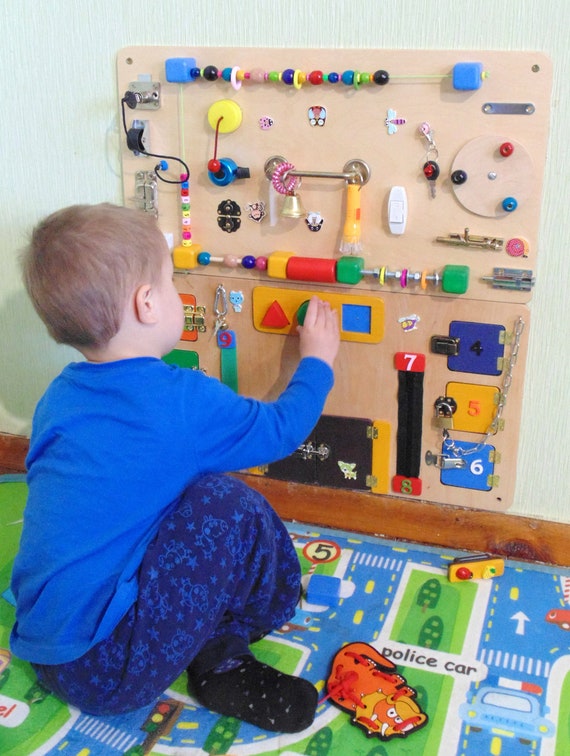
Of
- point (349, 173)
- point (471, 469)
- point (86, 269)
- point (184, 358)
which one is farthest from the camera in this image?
point (184, 358)

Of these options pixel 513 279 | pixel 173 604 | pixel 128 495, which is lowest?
pixel 173 604

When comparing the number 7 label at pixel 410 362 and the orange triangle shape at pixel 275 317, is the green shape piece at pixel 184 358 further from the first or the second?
the number 7 label at pixel 410 362

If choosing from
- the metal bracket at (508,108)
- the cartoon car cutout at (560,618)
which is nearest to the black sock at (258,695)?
the cartoon car cutout at (560,618)

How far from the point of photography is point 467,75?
1.06 meters

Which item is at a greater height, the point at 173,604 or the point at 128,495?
the point at 128,495

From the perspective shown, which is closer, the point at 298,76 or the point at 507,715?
the point at 507,715

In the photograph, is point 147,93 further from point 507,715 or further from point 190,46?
point 507,715

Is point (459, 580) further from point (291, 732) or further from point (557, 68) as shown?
point (557, 68)

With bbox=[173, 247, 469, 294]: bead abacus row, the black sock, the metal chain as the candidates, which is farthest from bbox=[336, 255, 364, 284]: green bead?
the black sock

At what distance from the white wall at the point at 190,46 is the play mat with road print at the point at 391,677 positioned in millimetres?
191

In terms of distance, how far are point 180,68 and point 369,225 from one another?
36 cm

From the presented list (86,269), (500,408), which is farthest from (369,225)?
(86,269)

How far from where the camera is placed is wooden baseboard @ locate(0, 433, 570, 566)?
1.29 meters

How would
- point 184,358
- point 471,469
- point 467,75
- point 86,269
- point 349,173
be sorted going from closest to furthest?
point 86,269 → point 467,75 → point 349,173 → point 471,469 → point 184,358
